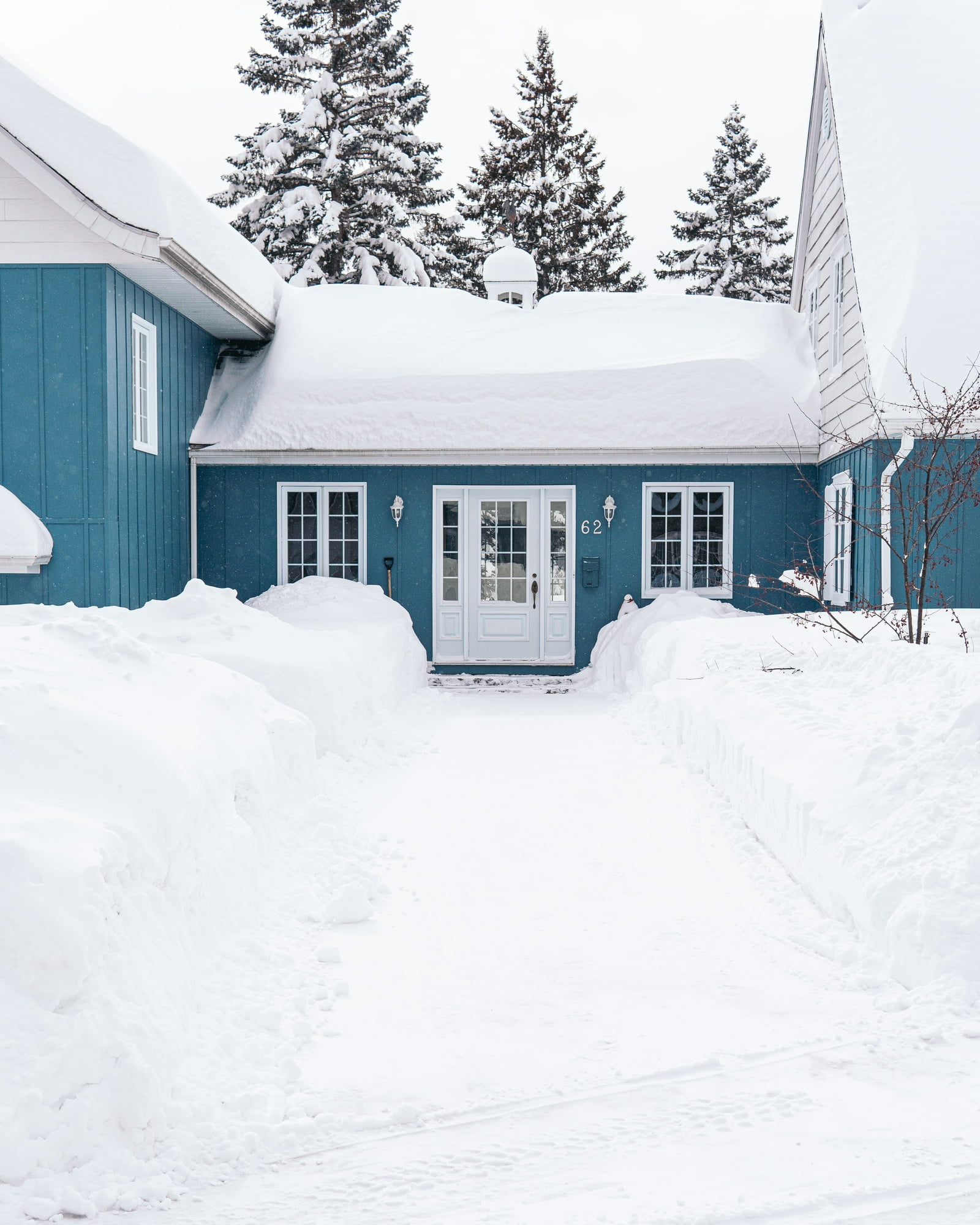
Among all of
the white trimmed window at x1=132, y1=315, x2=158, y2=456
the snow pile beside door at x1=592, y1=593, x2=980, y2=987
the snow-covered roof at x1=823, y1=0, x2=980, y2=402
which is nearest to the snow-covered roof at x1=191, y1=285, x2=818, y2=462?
the white trimmed window at x1=132, y1=315, x2=158, y2=456

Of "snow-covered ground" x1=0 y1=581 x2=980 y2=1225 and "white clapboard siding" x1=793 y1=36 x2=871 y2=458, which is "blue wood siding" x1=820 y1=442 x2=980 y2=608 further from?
"snow-covered ground" x1=0 y1=581 x2=980 y2=1225

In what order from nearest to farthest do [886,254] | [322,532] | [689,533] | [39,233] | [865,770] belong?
[865,770]
[39,233]
[886,254]
[689,533]
[322,532]

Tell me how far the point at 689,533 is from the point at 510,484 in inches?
89.7

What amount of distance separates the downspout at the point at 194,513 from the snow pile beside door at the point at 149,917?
6840 millimetres

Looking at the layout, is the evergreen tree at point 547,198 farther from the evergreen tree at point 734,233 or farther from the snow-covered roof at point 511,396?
the snow-covered roof at point 511,396

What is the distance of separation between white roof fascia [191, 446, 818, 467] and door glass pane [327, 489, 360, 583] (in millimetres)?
525

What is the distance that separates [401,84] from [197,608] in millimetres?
21025

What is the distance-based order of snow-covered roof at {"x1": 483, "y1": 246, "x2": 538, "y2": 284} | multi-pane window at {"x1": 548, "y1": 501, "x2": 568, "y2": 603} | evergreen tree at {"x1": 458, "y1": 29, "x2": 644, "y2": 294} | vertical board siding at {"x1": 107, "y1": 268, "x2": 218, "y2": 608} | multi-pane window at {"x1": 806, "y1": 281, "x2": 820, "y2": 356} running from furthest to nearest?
1. evergreen tree at {"x1": 458, "y1": 29, "x2": 644, "y2": 294}
2. snow-covered roof at {"x1": 483, "y1": 246, "x2": 538, "y2": 284}
3. multi-pane window at {"x1": 806, "y1": 281, "x2": 820, "y2": 356}
4. multi-pane window at {"x1": 548, "y1": 501, "x2": 568, "y2": 603}
5. vertical board siding at {"x1": 107, "y1": 268, "x2": 218, "y2": 608}

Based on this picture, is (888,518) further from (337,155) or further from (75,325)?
(337,155)

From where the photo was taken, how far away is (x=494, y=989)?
158 inches

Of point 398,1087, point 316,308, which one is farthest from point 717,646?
point 316,308

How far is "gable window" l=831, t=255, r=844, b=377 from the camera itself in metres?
12.4

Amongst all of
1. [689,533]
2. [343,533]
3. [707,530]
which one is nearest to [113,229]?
[343,533]

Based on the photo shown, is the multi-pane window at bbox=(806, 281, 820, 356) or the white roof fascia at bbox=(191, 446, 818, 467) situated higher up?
the multi-pane window at bbox=(806, 281, 820, 356)
